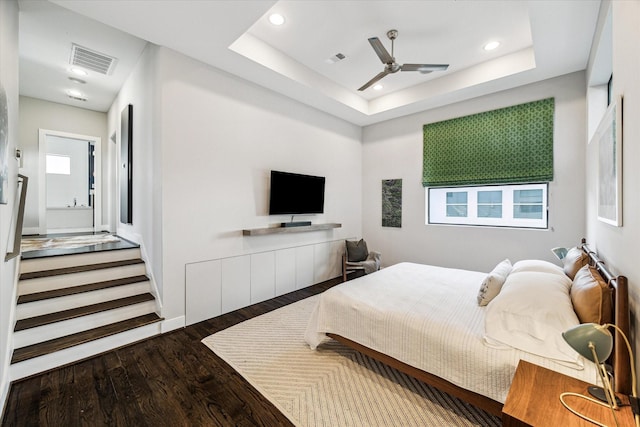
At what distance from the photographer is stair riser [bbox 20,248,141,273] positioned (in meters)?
2.92

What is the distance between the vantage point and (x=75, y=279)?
2988 mm

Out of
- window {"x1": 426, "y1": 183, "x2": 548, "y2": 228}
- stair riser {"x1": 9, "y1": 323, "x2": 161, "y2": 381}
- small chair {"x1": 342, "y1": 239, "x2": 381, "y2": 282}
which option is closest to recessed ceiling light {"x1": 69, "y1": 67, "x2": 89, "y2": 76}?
stair riser {"x1": 9, "y1": 323, "x2": 161, "y2": 381}

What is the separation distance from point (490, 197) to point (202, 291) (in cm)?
450

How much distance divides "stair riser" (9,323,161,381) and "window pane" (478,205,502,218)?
4.84m

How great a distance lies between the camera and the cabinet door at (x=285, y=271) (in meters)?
4.21

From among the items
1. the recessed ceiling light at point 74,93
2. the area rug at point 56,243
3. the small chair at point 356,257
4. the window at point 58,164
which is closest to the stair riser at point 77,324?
the area rug at point 56,243

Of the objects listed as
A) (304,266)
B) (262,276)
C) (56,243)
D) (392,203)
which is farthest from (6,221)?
(392,203)

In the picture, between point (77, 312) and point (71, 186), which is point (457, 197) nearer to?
point (77, 312)

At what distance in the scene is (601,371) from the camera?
2.93ft

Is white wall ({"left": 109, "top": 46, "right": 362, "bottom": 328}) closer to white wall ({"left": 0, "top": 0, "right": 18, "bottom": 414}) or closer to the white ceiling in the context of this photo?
the white ceiling

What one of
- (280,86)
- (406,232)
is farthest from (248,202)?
(406,232)

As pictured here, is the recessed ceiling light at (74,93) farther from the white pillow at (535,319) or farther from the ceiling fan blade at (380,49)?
the white pillow at (535,319)

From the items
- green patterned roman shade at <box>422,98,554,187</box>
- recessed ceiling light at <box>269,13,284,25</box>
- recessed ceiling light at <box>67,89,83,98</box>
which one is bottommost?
green patterned roman shade at <box>422,98,554,187</box>

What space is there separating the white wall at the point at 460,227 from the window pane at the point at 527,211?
206 mm
